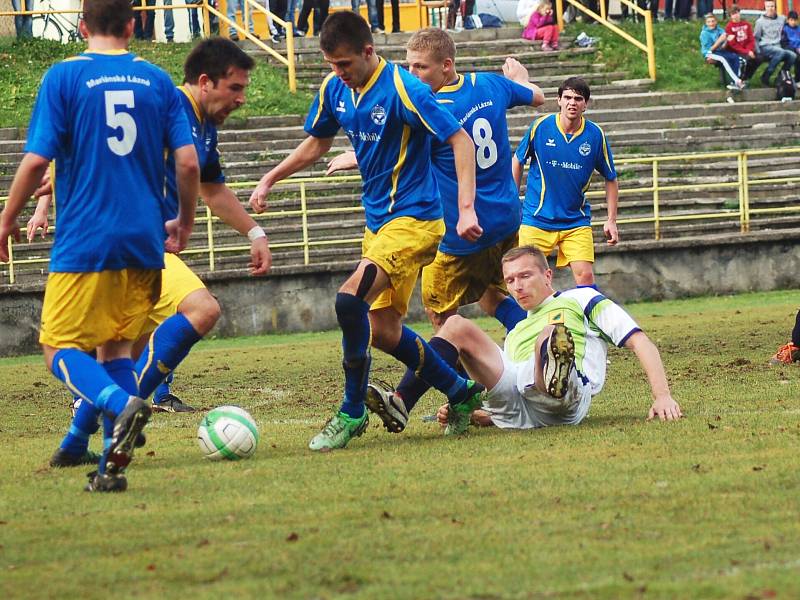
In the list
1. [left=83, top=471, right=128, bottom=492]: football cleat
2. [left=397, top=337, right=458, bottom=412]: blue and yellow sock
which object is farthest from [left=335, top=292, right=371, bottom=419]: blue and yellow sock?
[left=83, top=471, right=128, bottom=492]: football cleat

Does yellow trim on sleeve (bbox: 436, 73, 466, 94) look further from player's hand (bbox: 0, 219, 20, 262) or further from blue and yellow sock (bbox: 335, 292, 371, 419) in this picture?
player's hand (bbox: 0, 219, 20, 262)

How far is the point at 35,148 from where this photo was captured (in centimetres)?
659

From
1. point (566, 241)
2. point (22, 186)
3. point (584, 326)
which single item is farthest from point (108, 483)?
point (566, 241)

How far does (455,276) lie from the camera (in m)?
9.61

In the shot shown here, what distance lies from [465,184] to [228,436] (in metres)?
1.79

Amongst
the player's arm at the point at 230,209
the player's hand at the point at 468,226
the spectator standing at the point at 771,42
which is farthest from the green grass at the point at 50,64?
the player's hand at the point at 468,226

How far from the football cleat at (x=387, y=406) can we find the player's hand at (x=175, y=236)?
1.28 m

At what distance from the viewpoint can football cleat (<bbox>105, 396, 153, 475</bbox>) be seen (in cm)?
643

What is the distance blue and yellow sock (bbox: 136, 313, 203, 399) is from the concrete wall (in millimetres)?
11714

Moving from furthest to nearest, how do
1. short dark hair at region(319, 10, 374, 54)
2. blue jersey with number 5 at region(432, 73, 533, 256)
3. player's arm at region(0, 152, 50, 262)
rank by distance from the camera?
1. blue jersey with number 5 at region(432, 73, 533, 256)
2. short dark hair at region(319, 10, 374, 54)
3. player's arm at region(0, 152, 50, 262)

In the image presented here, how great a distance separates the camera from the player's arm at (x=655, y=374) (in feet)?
26.0

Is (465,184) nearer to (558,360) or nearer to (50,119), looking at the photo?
(558,360)

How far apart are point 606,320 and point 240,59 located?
7.77 feet

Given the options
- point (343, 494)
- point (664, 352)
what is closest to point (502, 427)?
point (343, 494)
